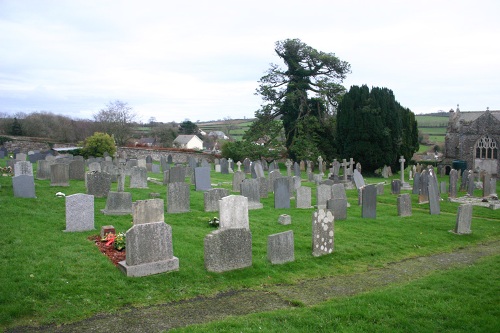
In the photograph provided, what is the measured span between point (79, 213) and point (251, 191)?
6.46m

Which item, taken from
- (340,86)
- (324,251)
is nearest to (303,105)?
(340,86)

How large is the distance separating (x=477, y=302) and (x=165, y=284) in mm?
5445

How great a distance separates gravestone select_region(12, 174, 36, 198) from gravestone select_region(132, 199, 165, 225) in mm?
6529

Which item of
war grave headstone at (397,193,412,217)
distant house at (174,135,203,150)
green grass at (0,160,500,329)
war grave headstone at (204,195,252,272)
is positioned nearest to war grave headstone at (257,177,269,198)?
green grass at (0,160,500,329)

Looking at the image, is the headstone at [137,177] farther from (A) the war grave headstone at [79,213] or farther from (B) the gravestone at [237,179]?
(A) the war grave headstone at [79,213]

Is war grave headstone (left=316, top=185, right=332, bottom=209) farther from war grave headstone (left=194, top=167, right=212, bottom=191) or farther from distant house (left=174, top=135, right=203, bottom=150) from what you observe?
distant house (left=174, top=135, right=203, bottom=150)

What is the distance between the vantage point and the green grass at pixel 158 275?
22.9 feet

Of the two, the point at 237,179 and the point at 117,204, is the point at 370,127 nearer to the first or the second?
the point at 237,179

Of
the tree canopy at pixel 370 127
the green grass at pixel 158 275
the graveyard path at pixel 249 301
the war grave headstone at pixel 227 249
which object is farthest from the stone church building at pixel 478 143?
the war grave headstone at pixel 227 249

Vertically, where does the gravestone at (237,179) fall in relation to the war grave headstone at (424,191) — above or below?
above

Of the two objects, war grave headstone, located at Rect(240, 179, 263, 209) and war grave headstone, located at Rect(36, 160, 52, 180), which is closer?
war grave headstone, located at Rect(240, 179, 263, 209)

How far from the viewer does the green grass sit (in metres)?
6.98

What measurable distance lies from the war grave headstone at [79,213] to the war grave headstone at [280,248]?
465 cm

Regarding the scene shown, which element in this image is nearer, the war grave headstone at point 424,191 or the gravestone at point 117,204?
the gravestone at point 117,204
